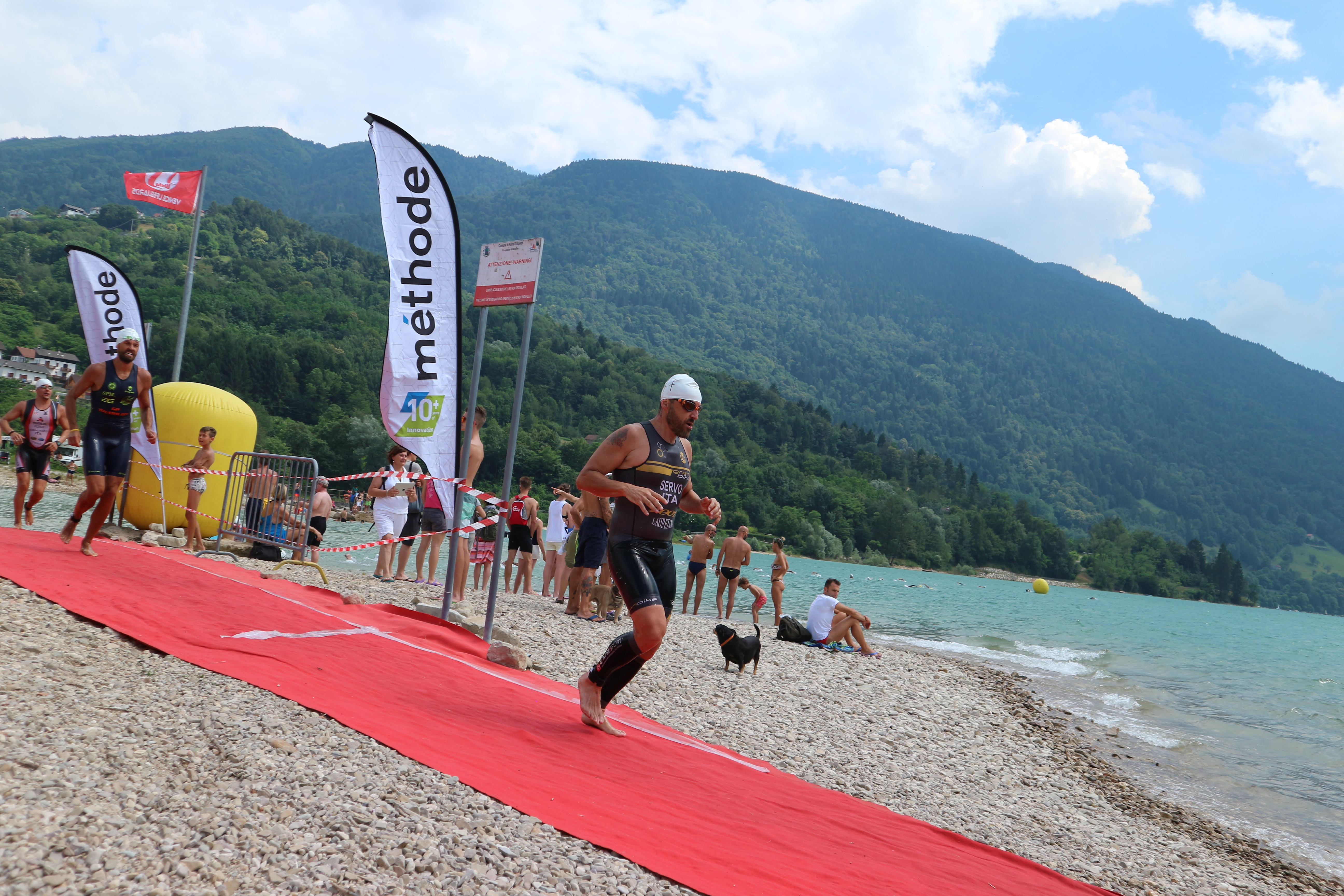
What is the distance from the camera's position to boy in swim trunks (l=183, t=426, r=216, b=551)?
38.0 feet

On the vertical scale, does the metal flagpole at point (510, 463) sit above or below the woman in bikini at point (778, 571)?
above

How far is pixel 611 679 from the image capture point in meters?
5.20

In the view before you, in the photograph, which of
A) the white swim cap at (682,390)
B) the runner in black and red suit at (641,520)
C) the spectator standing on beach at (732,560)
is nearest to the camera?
the runner in black and red suit at (641,520)

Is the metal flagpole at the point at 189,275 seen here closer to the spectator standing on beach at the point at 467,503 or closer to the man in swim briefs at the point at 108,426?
the spectator standing on beach at the point at 467,503

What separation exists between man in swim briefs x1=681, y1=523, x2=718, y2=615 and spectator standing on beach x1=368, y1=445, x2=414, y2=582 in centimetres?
747

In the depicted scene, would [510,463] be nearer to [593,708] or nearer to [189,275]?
[593,708]

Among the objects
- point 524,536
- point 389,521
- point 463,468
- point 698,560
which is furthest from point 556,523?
point 463,468

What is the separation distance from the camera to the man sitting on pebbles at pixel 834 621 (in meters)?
15.5

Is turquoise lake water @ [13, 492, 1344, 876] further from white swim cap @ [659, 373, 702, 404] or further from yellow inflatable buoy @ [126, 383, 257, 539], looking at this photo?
white swim cap @ [659, 373, 702, 404]

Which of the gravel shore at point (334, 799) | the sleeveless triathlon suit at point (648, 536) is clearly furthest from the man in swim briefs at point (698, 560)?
the sleeveless triathlon suit at point (648, 536)

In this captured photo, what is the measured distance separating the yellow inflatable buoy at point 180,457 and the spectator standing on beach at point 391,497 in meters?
2.27

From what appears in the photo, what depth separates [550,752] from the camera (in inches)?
178

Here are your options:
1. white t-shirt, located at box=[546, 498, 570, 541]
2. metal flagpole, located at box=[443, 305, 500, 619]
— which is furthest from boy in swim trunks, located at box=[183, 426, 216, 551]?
white t-shirt, located at box=[546, 498, 570, 541]

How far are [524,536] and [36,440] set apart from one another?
23.9ft
